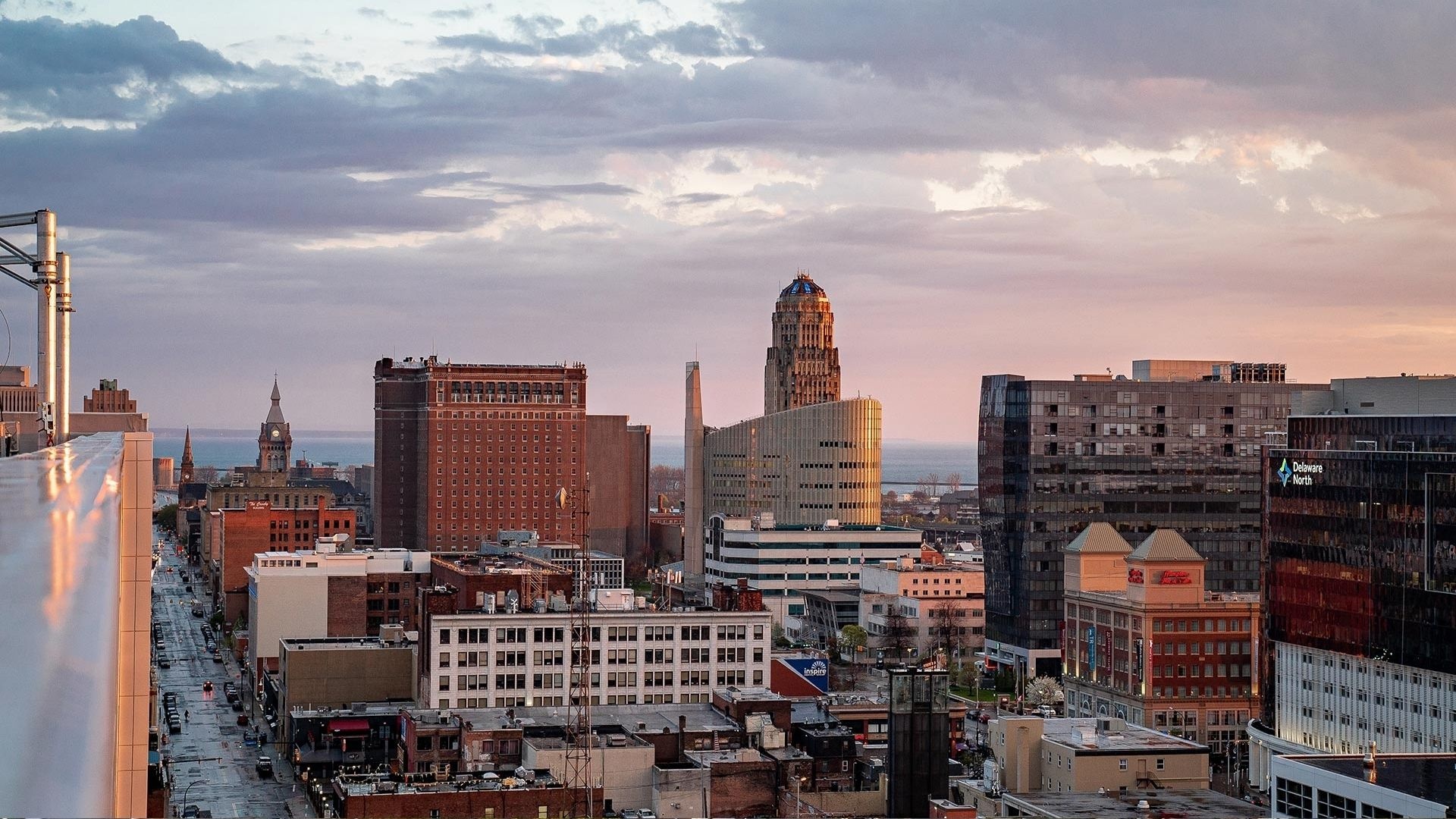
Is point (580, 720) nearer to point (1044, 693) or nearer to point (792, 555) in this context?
point (1044, 693)

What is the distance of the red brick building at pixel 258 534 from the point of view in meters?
171

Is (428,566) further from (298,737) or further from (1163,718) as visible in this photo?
(1163,718)

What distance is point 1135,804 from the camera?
64.9m

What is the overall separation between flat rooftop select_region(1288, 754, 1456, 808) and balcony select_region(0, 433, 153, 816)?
1635 inches

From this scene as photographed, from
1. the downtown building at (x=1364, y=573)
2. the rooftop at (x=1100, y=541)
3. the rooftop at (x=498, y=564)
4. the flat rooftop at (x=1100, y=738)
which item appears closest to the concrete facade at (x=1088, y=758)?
the flat rooftop at (x=1100, y=738)

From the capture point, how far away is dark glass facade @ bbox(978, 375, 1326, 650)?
140 m

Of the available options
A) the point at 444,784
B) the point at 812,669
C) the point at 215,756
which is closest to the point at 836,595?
the point at 812,669

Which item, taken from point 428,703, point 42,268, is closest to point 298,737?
point 428,703

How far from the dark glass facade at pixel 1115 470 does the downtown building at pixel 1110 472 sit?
0.09 meters

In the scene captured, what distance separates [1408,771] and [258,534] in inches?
5466

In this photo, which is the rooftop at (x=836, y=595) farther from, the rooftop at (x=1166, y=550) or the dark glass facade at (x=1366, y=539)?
the dark glass facade at (x=1366, y=539)

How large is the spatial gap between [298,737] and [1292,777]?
60695mm

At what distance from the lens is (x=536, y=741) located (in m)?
79.4

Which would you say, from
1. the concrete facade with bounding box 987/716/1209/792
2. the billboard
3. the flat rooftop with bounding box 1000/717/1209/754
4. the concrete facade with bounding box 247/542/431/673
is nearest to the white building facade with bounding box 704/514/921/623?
the concrete facade with bounding box 247/542/431/673
